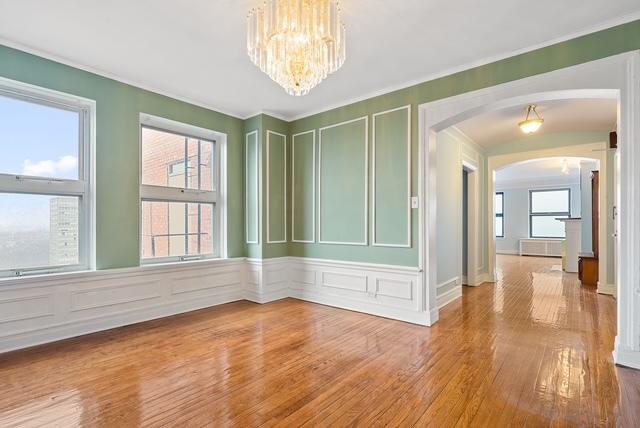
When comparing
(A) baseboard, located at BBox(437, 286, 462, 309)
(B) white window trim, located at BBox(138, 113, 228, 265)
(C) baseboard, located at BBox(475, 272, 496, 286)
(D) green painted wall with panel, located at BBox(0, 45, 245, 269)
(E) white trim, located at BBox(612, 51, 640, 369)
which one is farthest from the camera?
(C) baseboard, located at BBox(475, 272, 496, 286)

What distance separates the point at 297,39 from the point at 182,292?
3494 millimetres

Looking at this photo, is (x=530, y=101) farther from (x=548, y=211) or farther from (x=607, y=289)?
(x=548, y=211)

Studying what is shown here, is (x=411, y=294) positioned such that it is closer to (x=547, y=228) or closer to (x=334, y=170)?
(x=334, y=170)

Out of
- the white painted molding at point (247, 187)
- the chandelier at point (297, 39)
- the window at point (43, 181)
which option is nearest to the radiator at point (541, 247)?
the white painted molding at point (247, 187)

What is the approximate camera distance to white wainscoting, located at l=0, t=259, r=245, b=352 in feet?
10.0

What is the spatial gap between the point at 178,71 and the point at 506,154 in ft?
19.7

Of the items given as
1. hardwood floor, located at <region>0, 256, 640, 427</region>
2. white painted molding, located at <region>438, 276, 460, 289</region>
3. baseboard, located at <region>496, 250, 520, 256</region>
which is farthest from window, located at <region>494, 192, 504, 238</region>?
hardwood floor, located at <region>0, 256, 640, 427</region>

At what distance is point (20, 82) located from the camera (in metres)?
3.10

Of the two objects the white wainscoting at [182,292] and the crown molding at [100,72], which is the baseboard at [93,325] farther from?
the crown molding at [100,72]

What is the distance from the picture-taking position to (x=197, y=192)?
15.3ft

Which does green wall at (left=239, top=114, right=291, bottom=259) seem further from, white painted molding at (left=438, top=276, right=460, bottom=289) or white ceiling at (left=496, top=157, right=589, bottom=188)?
white ceiling at (left=496, top=157, right=589, bottom=188)

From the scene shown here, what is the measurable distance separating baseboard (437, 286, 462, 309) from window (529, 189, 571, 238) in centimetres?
875

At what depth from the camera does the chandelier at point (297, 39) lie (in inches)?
90.0

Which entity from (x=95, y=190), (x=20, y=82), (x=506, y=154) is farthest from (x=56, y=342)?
(x=506, y=154)
